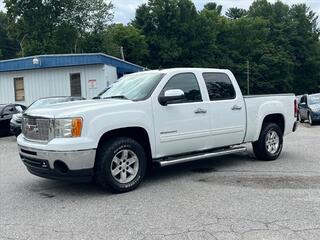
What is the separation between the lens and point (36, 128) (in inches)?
261

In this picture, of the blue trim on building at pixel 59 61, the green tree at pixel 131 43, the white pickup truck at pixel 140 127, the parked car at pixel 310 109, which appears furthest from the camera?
the green tree at pixel 131 43

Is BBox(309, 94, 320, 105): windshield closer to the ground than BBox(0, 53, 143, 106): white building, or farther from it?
closer to the ground

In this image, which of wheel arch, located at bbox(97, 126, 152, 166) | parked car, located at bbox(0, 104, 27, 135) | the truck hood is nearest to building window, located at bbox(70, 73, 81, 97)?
parked car, located at bbox(0, 104, 27, 135)

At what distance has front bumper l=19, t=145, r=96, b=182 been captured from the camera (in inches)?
242

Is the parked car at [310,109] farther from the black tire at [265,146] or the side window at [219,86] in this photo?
the side window at [219,86]

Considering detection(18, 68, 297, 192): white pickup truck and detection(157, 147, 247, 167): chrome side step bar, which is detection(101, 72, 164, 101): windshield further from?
detection(157, 147, 247, 167): chrome side step bar

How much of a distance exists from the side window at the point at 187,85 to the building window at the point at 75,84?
1624cm

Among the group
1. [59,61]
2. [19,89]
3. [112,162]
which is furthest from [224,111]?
[19,89]

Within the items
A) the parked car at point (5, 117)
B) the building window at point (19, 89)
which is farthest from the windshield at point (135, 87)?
the building window at point (19, 89)

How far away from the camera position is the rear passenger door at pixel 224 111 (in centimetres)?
791

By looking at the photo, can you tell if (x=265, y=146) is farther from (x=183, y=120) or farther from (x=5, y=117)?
(x=5, y=117)

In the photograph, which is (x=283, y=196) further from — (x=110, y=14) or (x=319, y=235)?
(x=110, y=14)

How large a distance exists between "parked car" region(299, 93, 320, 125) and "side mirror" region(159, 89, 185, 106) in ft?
46.8

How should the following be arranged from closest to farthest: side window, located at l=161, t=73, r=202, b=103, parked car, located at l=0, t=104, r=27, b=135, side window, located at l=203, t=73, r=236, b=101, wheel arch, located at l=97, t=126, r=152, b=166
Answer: wheel arch, located at l=97, t=126, r=152, b=166 → side window, located at l=161, t=73, r=202, b=103 → side window, located at l=203, t=73, r=236, b=101 → parked car, located at l=0, t=104, r=27, b=135
